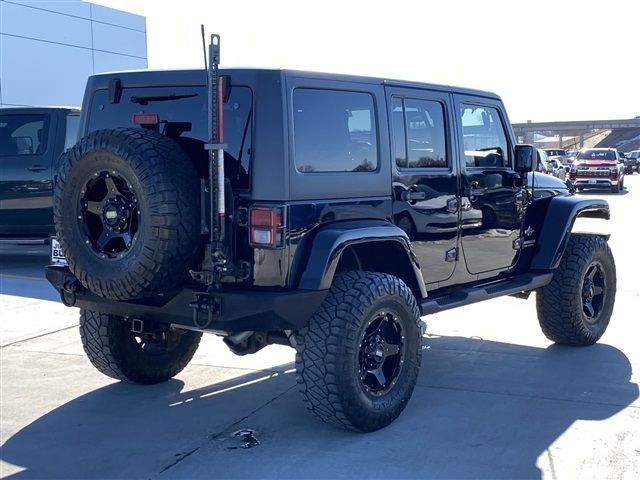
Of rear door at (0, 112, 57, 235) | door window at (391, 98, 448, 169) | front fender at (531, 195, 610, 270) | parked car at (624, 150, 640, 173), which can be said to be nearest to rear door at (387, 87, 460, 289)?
door window at (391, 98, 448, 169)

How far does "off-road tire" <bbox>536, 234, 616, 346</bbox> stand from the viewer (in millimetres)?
6230

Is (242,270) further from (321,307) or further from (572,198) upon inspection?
(572,198)

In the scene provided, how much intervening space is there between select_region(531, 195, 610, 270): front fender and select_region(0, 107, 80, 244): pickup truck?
601 cm

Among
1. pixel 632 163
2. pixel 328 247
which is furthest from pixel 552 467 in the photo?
pixel 632 163

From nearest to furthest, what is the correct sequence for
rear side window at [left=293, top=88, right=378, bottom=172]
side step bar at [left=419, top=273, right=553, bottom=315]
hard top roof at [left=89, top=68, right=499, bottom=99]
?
1. hard top roof at [left=89, top=68, right=499, bottom=99]
2. rear side window at [left=293, top=88, right=378, bottom=172]
3. side step bar at [left=419, top=273, right=553, bottom=315]

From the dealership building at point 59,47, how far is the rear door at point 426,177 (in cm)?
2129

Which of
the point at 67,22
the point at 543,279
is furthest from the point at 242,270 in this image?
the point at 67,22

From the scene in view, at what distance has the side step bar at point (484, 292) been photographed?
5.12 meters

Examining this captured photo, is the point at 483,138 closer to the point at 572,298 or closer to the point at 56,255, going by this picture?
the point at 572,298

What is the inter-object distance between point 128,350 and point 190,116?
171 centimetres

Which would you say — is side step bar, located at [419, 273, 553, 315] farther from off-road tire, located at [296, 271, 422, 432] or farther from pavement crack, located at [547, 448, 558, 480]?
pavement crack, located at [547, 448, 558, 480]

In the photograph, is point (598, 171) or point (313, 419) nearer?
point (313, 419)

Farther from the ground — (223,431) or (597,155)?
(597,155)

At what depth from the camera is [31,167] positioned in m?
9.87
